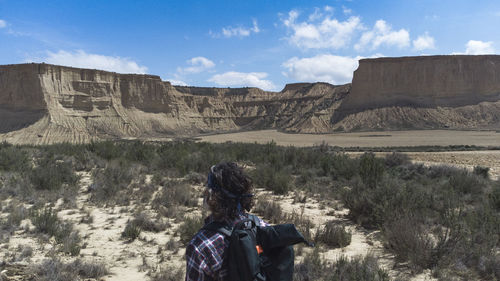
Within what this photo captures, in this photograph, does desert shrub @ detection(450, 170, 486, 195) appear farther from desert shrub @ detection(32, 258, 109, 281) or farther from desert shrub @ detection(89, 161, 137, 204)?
desert shrub @ detection(89, 161, 137, 204)

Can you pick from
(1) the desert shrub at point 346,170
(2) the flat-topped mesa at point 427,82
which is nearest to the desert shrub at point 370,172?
(1) the desert shrub at point 346,170

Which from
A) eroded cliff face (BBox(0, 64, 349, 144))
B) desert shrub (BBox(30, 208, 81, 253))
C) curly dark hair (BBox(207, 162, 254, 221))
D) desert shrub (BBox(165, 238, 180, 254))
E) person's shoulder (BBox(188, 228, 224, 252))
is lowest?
desert shrub (BBox(165, 238, 180, 254))

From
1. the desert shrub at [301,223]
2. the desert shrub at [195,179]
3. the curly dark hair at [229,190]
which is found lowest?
the desert shrub at [301,223]

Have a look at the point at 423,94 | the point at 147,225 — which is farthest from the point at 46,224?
the point at 423,94

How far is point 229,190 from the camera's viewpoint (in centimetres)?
164

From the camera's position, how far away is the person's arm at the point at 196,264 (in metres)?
1.49

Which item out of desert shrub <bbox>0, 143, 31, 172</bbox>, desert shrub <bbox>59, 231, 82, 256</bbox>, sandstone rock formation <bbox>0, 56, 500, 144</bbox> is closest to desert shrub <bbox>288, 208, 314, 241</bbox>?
desert shrub <bbox>59, 231, 82, 256</bbox>

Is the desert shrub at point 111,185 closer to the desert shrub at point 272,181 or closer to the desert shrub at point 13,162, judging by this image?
the desert shrub at point 13,162

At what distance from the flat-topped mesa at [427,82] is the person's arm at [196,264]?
6996 centimetres

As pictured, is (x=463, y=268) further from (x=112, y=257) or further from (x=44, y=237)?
(x=44, y=237)

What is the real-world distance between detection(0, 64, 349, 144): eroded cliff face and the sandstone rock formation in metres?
0.17

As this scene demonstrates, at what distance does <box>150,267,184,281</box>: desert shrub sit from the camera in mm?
4023

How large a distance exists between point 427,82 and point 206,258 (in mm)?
74491

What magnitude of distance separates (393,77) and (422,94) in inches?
276
